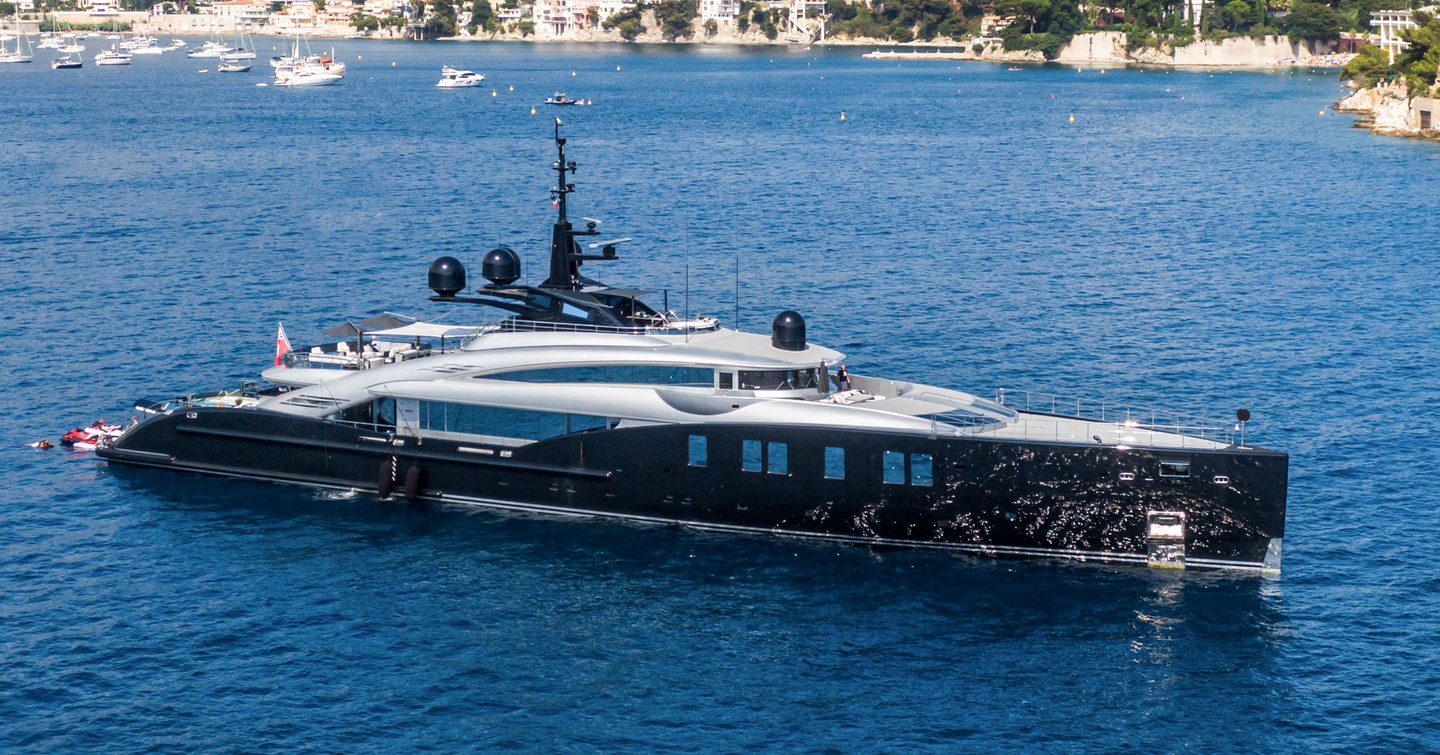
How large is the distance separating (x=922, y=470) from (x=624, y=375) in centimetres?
1095

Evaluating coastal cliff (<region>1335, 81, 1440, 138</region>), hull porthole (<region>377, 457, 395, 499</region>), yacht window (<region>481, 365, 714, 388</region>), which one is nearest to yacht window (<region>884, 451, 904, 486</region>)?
yacht window (<region>481, 365, 714, 388</region>)

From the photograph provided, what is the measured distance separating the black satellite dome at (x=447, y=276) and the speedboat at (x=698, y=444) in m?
0.09

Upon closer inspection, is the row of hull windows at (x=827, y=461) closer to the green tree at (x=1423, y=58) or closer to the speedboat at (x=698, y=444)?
the speedboat at (x=698, y=444)

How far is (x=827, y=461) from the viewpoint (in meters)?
51.8

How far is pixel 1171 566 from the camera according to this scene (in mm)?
49938

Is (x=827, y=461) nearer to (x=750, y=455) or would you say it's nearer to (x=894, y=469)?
(x=894, y=469)

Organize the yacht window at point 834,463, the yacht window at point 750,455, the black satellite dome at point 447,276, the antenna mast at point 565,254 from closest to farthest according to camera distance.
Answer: the yacht window at point 834,463, the yacht window at point 750,455, the antenna mast at point 565,254, the black satellite dome at point 447,276

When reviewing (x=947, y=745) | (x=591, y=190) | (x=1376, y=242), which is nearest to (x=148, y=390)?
(x=947, y=745)

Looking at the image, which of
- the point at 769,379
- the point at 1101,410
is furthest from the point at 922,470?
the point at 1101,410

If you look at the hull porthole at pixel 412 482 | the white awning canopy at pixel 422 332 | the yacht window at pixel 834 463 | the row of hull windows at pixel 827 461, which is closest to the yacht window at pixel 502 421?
the hull porthole at pixel 412 482

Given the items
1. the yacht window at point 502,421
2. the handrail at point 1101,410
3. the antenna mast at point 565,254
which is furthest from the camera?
the handrail at point 1101,410

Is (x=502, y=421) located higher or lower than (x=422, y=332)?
lower

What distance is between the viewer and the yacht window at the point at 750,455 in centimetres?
5238

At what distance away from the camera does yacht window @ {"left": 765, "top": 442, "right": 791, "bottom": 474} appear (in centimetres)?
5209
